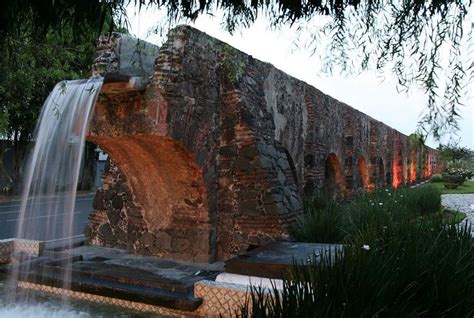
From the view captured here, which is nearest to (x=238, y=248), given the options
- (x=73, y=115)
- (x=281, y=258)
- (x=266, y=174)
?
(x=266, y=174)

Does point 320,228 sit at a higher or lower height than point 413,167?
lower

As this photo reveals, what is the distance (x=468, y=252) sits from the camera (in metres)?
3.92

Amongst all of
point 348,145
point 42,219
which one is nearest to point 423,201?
point 348,145

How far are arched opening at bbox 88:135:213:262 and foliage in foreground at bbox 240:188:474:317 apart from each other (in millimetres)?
2731

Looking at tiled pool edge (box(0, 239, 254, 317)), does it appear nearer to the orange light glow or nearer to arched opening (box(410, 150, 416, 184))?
the orange light glow

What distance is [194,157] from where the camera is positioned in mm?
6016

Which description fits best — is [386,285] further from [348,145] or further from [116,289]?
[348,145]

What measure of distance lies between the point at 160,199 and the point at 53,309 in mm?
2208

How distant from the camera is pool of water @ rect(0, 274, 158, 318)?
4.58 m

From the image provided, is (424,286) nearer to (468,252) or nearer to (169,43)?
(468,252)

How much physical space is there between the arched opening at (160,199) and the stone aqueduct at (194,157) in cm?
1

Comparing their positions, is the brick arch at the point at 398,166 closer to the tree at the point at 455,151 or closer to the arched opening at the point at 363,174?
the tree at the point at 455,151

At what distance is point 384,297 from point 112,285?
128 inches

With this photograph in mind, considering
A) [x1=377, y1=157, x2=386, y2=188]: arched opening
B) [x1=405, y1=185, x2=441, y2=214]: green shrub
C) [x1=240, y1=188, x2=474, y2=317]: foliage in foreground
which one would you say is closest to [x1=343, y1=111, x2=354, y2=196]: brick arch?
[x1=405, y1=185, x2=441, y2=214]: green shrub
